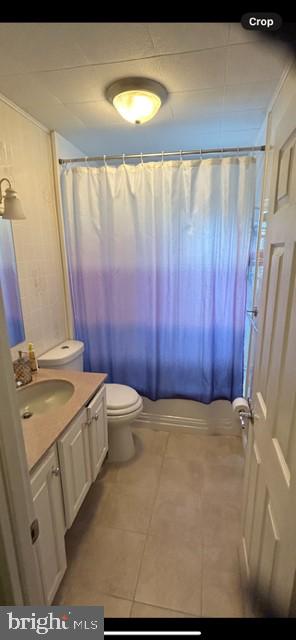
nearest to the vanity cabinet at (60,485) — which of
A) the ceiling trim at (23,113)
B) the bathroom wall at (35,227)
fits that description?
the bathroom wall at (35,227)

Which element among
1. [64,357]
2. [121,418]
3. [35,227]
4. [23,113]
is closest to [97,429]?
[121,418]

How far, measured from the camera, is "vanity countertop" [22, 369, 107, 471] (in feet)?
3.36

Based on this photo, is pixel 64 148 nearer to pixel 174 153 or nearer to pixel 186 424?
pixel 174 153

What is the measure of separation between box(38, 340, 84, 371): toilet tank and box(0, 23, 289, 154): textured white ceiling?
58.6 inches

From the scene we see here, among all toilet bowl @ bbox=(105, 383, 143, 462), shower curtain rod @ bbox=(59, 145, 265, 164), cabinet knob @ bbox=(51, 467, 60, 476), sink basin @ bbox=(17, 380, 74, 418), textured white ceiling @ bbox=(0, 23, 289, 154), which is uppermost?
textured white ceiling @ bbox=(0, 23, 289, 154)

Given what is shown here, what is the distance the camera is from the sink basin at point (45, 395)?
149cm

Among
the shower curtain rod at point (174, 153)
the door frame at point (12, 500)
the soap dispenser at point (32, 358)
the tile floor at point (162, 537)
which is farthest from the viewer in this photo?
the shower curtain rod at point (174, 153)

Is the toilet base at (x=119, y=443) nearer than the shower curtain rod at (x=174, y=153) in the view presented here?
No

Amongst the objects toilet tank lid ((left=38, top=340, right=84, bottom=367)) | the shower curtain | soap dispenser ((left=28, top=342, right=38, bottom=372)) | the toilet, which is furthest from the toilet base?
soap dispenser ((left=28, top=342, right=38, bottom=372))

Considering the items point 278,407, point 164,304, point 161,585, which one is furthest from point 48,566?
point 164,304

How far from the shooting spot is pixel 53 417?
1.20 meters

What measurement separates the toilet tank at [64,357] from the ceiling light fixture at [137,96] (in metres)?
1.46

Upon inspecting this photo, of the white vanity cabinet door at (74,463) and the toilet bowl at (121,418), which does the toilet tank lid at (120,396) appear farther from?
the white vanity cabinet door at (74,463)

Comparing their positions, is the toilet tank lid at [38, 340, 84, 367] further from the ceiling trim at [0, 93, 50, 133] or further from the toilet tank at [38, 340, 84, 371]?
the ceiling trim at [0, 93, 50, 133]
